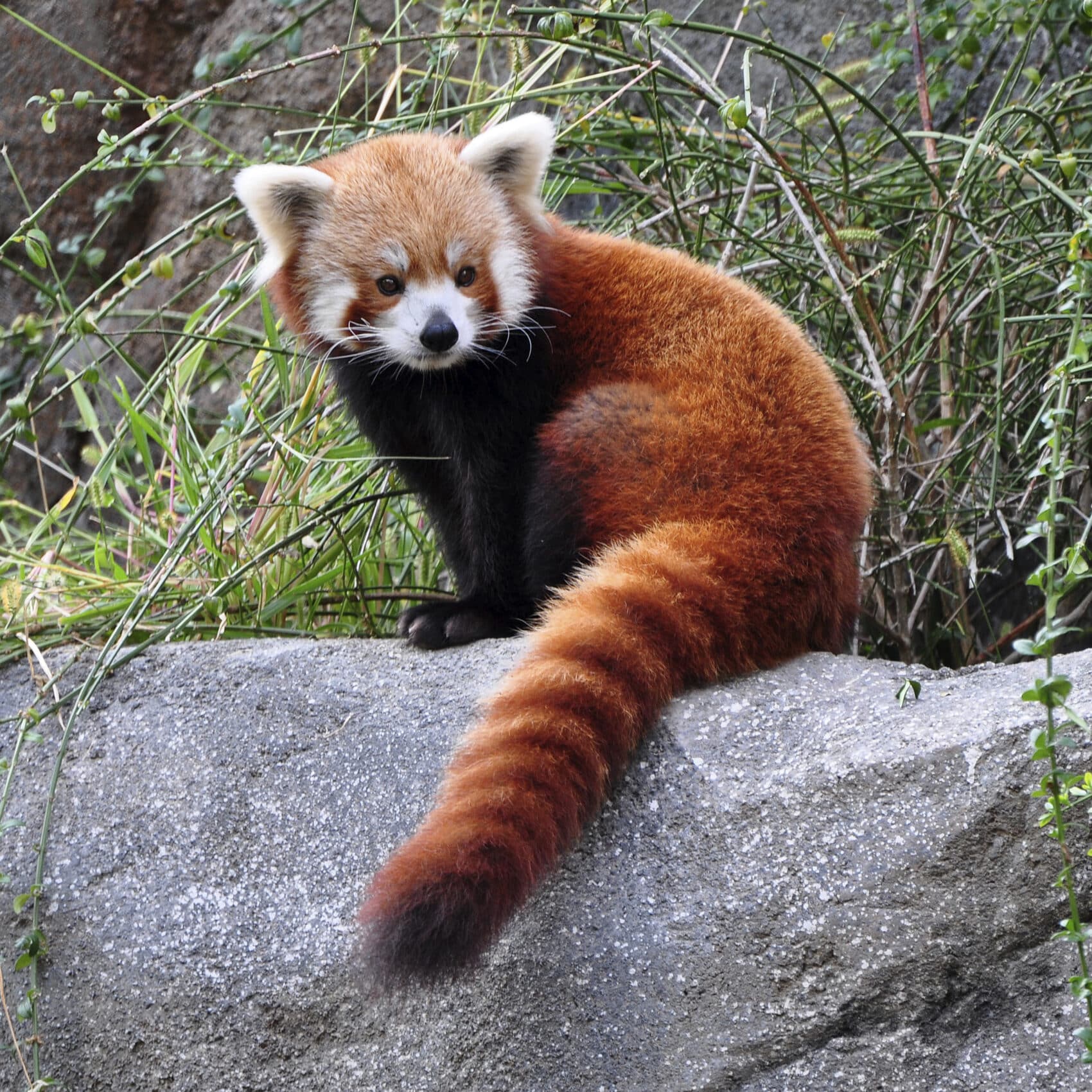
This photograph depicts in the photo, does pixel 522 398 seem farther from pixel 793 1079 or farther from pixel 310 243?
pixel 793 1079

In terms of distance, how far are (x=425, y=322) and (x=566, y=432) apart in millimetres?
397

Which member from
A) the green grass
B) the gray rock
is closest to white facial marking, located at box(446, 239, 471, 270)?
the green grass

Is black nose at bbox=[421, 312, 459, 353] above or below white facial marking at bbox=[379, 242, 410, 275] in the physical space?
below

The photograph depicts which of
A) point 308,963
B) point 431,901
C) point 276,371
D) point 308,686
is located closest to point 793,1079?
point 431,901

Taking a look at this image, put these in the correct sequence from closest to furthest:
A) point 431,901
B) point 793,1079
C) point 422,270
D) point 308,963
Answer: point 431,901 → point 793,1079 → point 308,963 → point 422,270

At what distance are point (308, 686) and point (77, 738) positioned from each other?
498 millimetres

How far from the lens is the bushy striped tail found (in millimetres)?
1620

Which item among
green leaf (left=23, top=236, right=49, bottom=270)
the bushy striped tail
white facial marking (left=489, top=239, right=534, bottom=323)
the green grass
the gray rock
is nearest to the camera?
the bushy striped tail

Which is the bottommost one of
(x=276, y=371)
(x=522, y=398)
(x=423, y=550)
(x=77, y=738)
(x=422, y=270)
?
(x=423, y=550)

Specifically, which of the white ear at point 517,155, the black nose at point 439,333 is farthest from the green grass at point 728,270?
the black nose at point 439,333

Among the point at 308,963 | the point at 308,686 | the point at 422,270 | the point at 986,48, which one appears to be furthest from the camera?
the point at 986,48

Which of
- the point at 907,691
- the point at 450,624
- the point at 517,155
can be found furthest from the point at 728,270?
the point at 907,691

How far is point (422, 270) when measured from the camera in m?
2.69

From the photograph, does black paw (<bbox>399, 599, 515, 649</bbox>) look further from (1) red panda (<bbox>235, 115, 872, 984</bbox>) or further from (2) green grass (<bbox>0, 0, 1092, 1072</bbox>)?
(2) green grass (<bbox>0, 0, 1092, 1072</bbox>)
